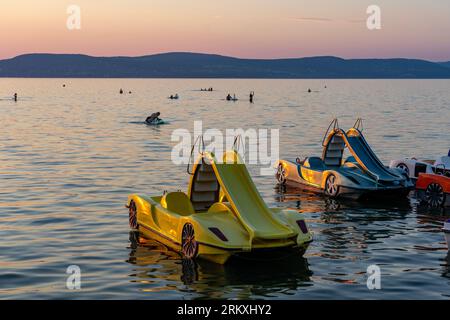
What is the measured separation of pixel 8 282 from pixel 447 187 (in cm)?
1725

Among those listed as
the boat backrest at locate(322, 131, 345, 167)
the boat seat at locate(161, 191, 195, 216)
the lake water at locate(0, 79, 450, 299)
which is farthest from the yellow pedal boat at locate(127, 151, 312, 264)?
the boat backrest at locate(322, 131, 345, 167)

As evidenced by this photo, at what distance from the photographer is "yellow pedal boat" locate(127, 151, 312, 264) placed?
18.2 meters

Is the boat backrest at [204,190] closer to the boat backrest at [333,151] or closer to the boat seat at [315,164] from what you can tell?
the boat seat at [315,164]

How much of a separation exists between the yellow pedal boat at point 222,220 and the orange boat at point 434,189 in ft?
33.0

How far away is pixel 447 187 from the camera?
27844 millimetres

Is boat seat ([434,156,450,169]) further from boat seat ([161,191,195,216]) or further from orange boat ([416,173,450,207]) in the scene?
boat seat ([161,191,195,216])

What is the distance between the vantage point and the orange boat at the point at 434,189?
91.5 feet

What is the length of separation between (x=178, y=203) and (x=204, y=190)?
0.94 meters

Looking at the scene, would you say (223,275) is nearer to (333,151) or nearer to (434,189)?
(434,189)

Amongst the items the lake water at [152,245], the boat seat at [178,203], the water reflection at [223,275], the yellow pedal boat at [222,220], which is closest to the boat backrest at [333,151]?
the lake water at [152,245]

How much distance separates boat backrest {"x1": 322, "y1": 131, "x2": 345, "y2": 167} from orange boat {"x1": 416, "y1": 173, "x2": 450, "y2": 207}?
4945 mm

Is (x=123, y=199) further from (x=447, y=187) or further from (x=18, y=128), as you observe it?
(x=18, y=128)

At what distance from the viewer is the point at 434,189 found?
92.2ft
